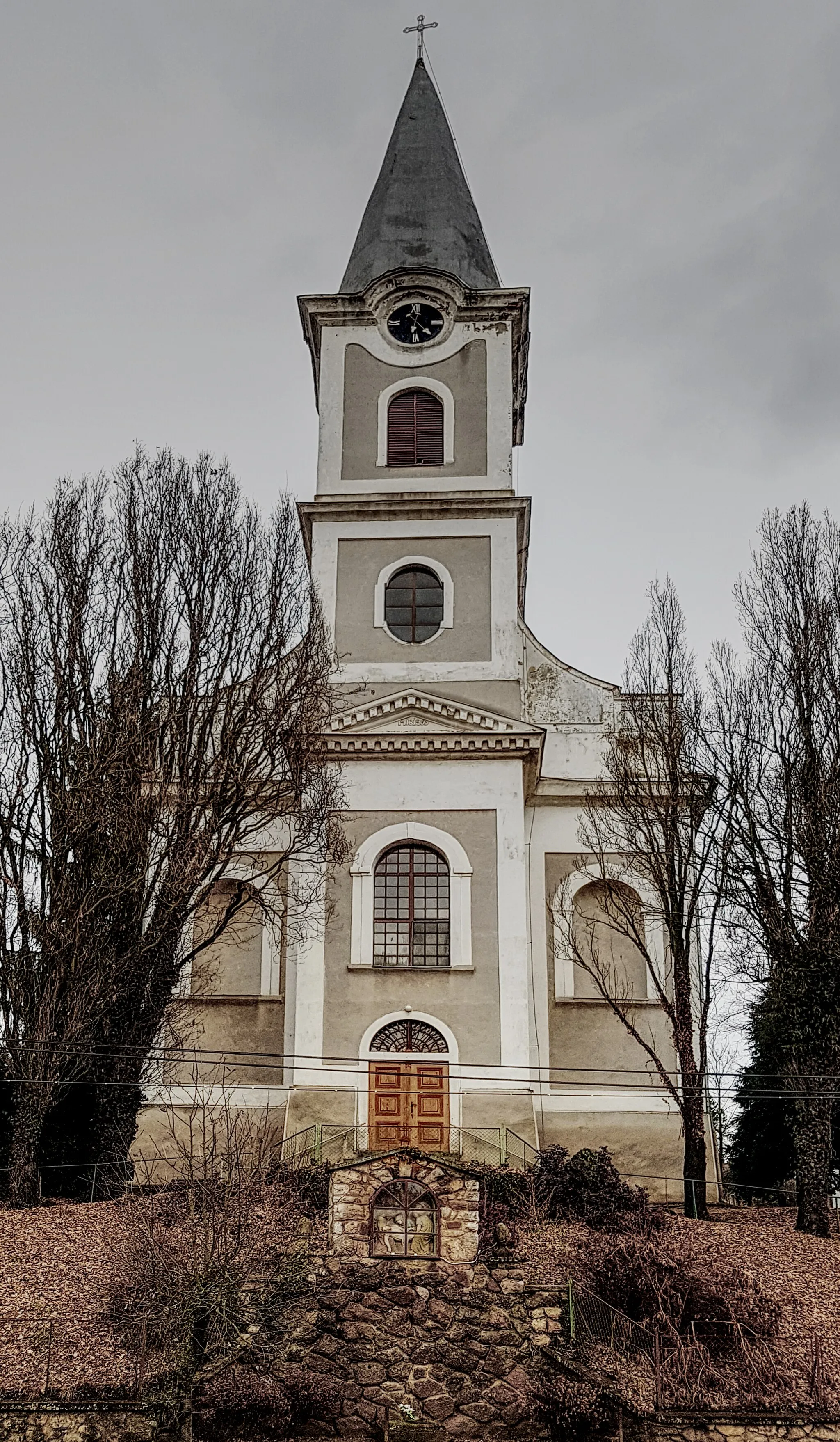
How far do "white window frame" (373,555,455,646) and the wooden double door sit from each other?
8.65m

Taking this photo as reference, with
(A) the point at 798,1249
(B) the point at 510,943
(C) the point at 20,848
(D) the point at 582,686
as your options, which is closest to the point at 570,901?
(B) the point at 510,943

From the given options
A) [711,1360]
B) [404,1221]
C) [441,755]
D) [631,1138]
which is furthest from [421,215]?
[711,1360]

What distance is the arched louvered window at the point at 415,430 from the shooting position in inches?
1220

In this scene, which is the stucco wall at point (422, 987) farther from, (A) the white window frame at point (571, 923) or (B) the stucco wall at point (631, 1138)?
(B) the stucco wall at point (631, 1138)

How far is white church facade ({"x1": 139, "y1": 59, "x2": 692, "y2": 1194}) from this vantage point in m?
25.8

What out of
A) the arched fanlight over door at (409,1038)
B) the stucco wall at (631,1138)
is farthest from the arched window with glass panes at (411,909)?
the stucco wall at (631,1138)

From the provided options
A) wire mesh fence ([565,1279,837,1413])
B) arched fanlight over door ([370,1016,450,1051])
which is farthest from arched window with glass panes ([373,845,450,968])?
wire mesh fence ([565,1279,837,1413])

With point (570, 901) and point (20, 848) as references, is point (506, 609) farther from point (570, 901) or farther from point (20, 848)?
point (20, 848)

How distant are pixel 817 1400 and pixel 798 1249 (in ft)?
17.8

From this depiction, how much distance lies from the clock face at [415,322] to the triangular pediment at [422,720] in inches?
365

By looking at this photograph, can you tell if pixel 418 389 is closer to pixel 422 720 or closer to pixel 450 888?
pixel 422 720

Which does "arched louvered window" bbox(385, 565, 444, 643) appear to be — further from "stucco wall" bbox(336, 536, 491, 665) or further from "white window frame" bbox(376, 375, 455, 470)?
"white window frame" bbox(376, 375, 455, 470)

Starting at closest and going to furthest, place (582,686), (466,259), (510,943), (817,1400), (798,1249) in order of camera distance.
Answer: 1. (817,1400)
2. (798,1249)
3. (510,943)
4. (582,686)
5. (466,259)

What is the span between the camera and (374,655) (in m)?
29.2
